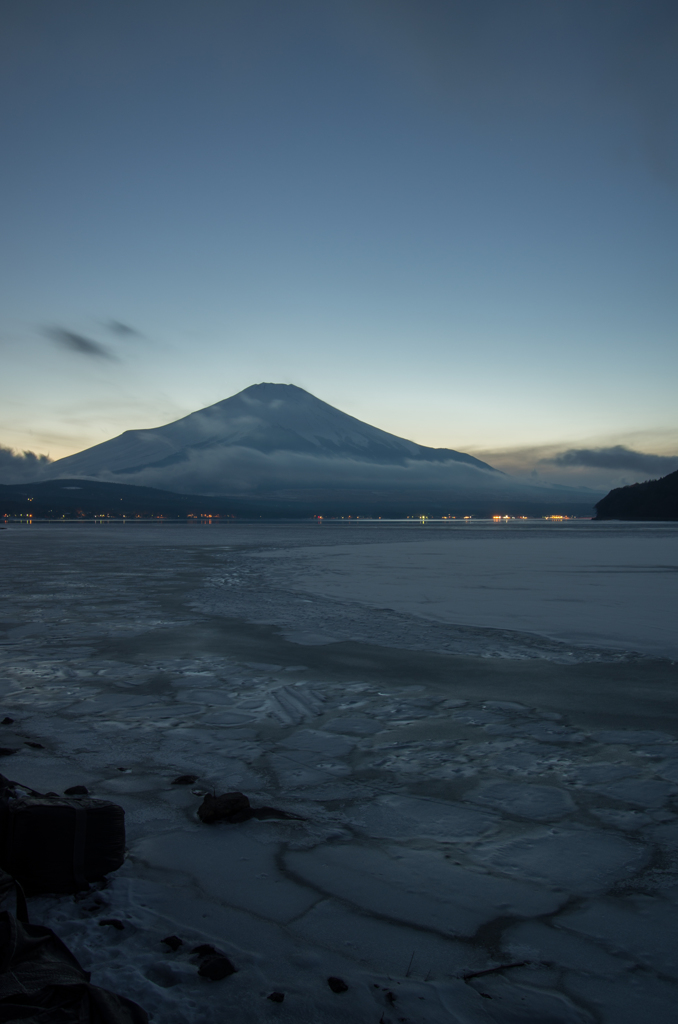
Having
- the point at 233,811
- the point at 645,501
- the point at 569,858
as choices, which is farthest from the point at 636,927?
the point at 645,501

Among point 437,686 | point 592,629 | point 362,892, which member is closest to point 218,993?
point 362,892

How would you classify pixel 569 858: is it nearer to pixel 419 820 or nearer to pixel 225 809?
pixel 419 820

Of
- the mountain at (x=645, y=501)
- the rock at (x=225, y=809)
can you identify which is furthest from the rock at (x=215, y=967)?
the mountain at (x=645, y=501)

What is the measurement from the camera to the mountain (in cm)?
12400

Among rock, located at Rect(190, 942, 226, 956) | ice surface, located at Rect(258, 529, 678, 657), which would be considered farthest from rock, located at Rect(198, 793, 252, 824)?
ice surface, located at Rect(258, 529, 678, 657)

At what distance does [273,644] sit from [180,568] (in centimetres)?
1177

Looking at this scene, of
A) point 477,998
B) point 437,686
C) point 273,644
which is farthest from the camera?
point 273,644

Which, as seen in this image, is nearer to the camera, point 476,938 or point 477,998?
point 477,998

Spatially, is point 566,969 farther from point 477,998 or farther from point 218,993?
point 218,993

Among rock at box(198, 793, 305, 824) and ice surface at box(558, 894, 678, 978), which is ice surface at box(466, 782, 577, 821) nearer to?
ice surface at box(558, 894, 678, 978)

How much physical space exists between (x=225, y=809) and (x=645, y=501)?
463ft

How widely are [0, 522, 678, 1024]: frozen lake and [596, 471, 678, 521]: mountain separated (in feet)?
426

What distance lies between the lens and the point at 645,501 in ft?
425

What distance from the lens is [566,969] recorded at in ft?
7.10
